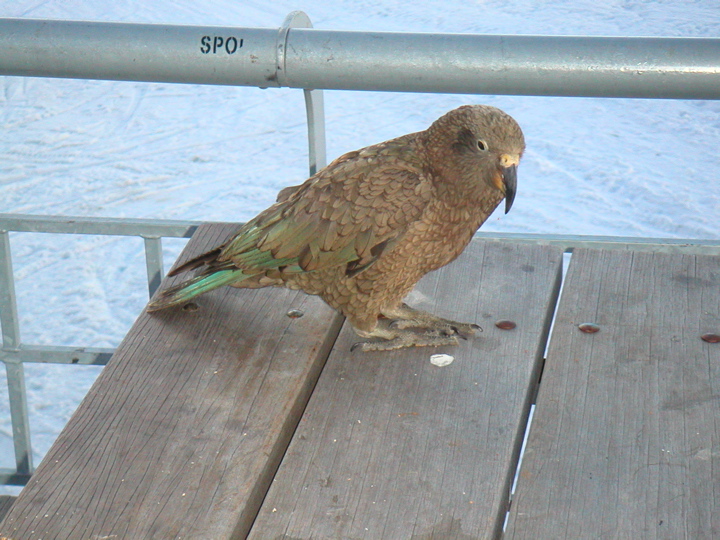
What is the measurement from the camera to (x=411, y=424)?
60.9 inches

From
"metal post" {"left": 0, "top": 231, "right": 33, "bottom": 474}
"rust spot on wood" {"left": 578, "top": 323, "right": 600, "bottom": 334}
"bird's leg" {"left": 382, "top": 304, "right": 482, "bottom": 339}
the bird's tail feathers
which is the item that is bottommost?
"metal post" {"left": 0, "top": 231, "right": 33, "bottom": 474}

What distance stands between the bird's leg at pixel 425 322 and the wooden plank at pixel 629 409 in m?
0.20

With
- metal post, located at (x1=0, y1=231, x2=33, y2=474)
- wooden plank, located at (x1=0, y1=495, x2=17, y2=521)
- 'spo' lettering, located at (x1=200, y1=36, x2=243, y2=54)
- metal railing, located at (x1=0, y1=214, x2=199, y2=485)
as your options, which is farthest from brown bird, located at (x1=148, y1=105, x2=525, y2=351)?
wooden plank, located at (x1=0, y1=495, x2=17, y2=521)

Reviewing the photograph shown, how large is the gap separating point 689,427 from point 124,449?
3.44 ft

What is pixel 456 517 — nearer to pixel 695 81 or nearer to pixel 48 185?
pixel 695 81

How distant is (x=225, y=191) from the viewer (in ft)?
19.2

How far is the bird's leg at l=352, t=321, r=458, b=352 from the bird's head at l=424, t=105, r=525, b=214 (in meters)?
0.33

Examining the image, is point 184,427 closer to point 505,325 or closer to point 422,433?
point 422,433

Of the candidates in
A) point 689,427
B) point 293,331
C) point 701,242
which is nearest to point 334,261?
point 293,331

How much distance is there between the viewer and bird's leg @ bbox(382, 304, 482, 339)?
183 cm

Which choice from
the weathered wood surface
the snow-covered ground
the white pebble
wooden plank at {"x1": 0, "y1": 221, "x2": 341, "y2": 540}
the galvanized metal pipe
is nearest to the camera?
wooden plank at {"x1": 0, "y1": 221, "x2": 341, "y2": 540}

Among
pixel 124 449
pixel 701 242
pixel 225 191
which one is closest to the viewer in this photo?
pixel 124 449

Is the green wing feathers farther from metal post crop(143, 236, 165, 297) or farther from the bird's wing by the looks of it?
metal post crop(143, 236, 165, 297)

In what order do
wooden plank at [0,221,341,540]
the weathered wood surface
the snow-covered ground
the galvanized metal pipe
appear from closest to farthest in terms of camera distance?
wooden plank at [0,221,341,540]
the galvanized metal pipe
the weathered wood surface
the snow-covered ground
